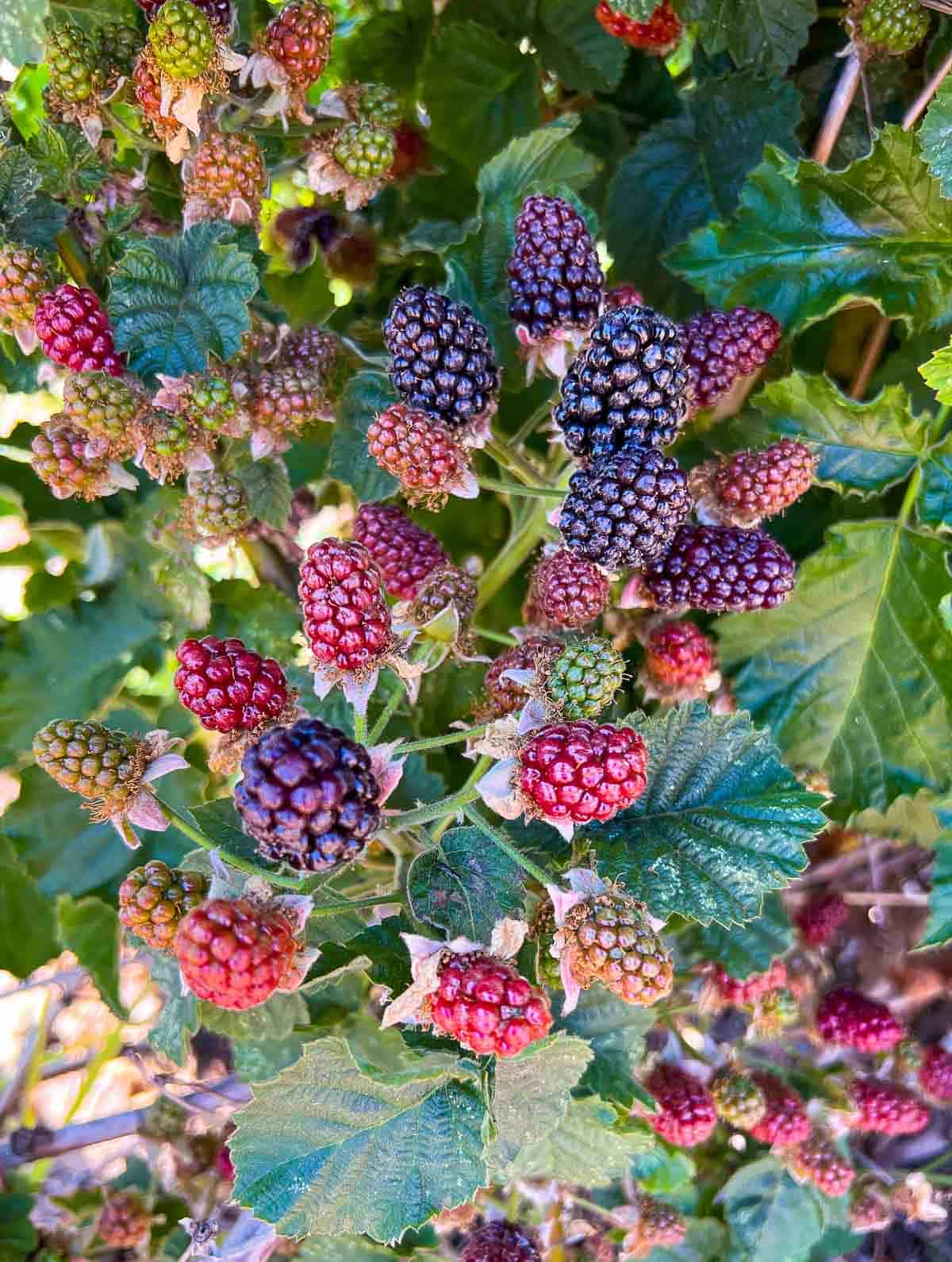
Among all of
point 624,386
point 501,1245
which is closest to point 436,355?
point 624,386

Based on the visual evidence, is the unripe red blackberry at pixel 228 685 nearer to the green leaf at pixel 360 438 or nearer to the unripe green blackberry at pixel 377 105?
the green leaf at pixel 360 438

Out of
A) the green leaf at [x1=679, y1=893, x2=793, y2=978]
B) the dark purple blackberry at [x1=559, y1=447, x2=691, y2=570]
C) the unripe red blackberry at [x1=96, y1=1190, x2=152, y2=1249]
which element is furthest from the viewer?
the unripe red blackberry at [x1=96, y1=1190, x2=152, y2=1249]

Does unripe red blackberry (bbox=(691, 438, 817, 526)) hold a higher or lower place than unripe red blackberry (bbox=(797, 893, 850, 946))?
higher

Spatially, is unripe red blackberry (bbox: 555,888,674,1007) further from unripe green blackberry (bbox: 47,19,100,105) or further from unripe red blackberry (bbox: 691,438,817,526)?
unripe green blackberry (bbox: 47,19,100,105)

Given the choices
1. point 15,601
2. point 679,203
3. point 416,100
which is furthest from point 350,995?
point 416,100

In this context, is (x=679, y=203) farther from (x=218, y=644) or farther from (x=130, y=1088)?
(x=130, y=1088)

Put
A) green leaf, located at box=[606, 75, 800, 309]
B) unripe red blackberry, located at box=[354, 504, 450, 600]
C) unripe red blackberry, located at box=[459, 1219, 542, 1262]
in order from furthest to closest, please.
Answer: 1. green leaf, located at box=[606, 75, 800, 309]
2. unripe red blackberry, located at box=[459, 1219, 542, 1262]
3. unripe red blackberry, located at box=[354, 504, 450, 600]

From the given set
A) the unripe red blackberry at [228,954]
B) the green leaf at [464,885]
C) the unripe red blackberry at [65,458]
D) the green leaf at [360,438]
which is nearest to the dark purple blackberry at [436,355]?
the green leaf at [360,438]

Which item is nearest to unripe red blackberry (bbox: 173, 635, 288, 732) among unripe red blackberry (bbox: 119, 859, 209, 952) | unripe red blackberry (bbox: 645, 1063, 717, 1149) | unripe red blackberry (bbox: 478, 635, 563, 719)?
unripe red blackberry (bbox: 119, 859, 209, 952)
